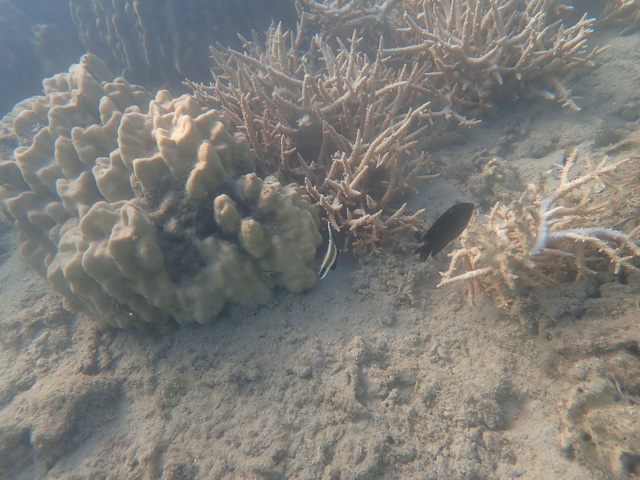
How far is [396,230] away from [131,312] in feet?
8.40

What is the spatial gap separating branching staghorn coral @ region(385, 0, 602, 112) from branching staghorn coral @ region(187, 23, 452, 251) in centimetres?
32

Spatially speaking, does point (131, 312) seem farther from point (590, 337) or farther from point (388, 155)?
point (590, 337)

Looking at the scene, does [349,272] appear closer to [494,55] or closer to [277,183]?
[277,183]

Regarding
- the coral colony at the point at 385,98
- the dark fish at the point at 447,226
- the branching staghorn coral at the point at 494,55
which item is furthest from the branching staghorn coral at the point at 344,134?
the dark fish at the point at 447,226

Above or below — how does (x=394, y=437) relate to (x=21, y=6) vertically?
below

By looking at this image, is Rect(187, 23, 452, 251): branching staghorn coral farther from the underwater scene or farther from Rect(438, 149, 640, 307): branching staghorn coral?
Rect(438, 149, 640, 307): branching staghorn coral

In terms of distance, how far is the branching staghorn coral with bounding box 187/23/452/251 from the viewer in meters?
2.98

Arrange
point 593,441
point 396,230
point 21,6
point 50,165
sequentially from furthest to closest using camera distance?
point 21,6, point 50,165, point 396,230, point 593,441

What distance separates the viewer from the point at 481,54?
3.79 metres

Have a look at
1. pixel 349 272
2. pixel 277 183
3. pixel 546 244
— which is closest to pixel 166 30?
pixel 277 183

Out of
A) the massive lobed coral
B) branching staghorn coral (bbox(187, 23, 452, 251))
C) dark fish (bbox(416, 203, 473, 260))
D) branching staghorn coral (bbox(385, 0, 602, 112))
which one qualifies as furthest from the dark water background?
dark fish (bbox(416, 203, 473, 260))

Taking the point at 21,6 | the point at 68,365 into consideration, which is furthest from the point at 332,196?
the point at 21,6

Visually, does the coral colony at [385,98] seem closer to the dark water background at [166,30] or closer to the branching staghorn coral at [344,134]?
the branching staghorn coral at [344,134]

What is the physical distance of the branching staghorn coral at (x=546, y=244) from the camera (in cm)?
212
